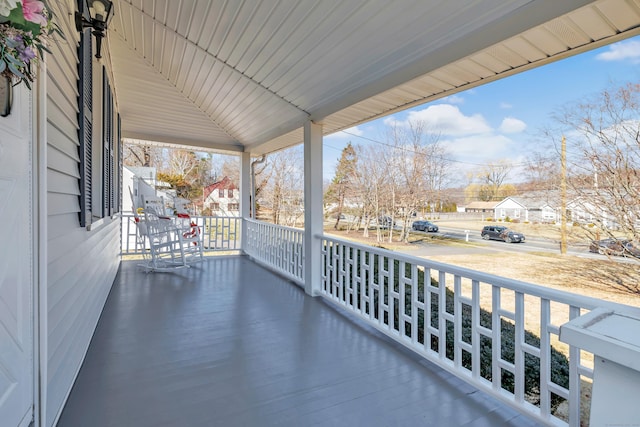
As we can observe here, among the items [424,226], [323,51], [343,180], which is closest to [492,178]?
[424,226]

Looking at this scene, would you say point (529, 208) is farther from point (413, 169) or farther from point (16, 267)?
point (16, 267)

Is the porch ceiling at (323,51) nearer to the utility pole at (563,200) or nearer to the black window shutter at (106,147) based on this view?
the black window shutter at (106,147)

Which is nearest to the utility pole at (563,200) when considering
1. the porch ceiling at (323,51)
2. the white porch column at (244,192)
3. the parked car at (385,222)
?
the porch ceiling at (323,51)

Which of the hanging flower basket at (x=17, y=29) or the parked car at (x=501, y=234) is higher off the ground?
the hanging flower basket at (x=17, y=29)

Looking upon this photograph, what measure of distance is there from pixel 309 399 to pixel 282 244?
3.46 meters

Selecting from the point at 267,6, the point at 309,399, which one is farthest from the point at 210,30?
the point at 309,399

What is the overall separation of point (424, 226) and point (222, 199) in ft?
32.0

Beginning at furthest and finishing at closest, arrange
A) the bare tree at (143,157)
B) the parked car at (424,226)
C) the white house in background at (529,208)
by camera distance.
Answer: the bare tree at (143,157) < the parked car at (424,226) < the white house in background at (529,208)

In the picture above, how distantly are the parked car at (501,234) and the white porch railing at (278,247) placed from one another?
252cm

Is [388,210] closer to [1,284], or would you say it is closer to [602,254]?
[602,254]

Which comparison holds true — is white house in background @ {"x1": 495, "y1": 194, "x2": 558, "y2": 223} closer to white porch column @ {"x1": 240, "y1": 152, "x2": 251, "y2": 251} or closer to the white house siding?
the white house siding

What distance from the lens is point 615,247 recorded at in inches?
113

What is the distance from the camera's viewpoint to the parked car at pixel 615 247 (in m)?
2.67

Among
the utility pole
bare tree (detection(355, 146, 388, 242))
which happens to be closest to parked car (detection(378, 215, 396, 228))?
bare tree (detection(355, 146, 388, 242))
